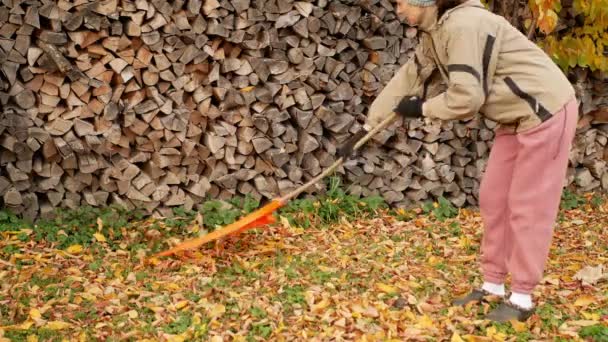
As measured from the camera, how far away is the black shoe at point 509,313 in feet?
11.7

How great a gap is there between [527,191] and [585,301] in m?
0.88

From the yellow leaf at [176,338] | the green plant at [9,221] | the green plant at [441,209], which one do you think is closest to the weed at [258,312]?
the yellow leaf at [176,338]

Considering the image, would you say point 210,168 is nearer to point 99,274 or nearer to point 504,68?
point 99,274

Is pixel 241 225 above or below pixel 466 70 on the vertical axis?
below

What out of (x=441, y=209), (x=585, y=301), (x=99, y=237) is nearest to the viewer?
(x=585, y=301)

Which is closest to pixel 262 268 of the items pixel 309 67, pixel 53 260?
pixel 53 260

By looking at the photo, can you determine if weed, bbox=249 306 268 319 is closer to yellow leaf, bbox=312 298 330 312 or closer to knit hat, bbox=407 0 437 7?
yellow leaf, bbox=312 298 330 312

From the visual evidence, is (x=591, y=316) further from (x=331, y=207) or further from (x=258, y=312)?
(x=331, y=207)

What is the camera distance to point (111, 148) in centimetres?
483

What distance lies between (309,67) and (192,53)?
79cm

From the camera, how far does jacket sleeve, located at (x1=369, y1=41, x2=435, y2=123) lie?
11.8ft

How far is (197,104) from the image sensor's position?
496 centimetres

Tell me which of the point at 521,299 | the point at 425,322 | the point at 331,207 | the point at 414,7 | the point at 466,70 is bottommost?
the point at 331,207

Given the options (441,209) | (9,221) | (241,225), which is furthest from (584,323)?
(9,221)
